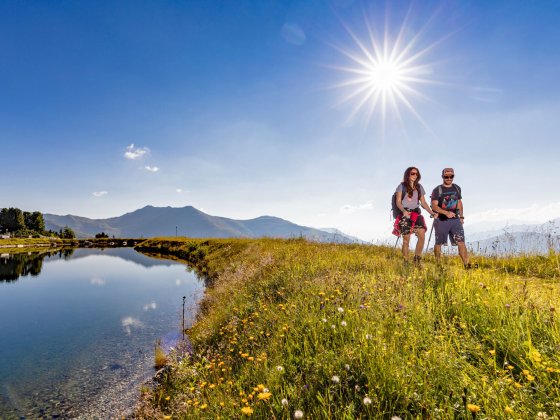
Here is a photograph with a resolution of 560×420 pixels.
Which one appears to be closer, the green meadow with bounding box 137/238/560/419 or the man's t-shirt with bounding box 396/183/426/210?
the green meadow with bounding box 137/238/560/419

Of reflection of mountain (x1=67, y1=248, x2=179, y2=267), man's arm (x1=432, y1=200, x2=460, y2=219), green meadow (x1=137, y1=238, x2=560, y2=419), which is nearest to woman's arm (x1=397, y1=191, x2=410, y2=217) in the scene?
man's arm (x1=432, y1=200, x2=460, y2=219)

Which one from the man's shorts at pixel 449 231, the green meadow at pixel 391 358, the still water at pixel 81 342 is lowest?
the still water at pixel 81 342

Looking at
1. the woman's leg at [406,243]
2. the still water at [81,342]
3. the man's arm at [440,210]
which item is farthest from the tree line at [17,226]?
the man's arm at [440,210]

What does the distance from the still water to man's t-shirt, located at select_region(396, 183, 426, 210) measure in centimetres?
1081

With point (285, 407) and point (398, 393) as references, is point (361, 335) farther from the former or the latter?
point (285, 407)

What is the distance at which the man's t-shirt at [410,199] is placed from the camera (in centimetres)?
1085

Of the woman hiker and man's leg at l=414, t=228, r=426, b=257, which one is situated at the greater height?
the woman hiker

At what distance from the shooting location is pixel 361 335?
4293 mm

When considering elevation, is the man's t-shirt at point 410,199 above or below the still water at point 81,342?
above

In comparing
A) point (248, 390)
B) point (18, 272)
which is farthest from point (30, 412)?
point (18, 272)

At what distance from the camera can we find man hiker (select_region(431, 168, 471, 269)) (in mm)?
10586

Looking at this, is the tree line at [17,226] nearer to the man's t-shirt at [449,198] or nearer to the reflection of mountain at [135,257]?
the reflection of mountain at [135,257]

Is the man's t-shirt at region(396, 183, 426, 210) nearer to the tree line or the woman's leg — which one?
the woman's leg

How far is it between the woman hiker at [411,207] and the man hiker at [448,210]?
15.0 inches
